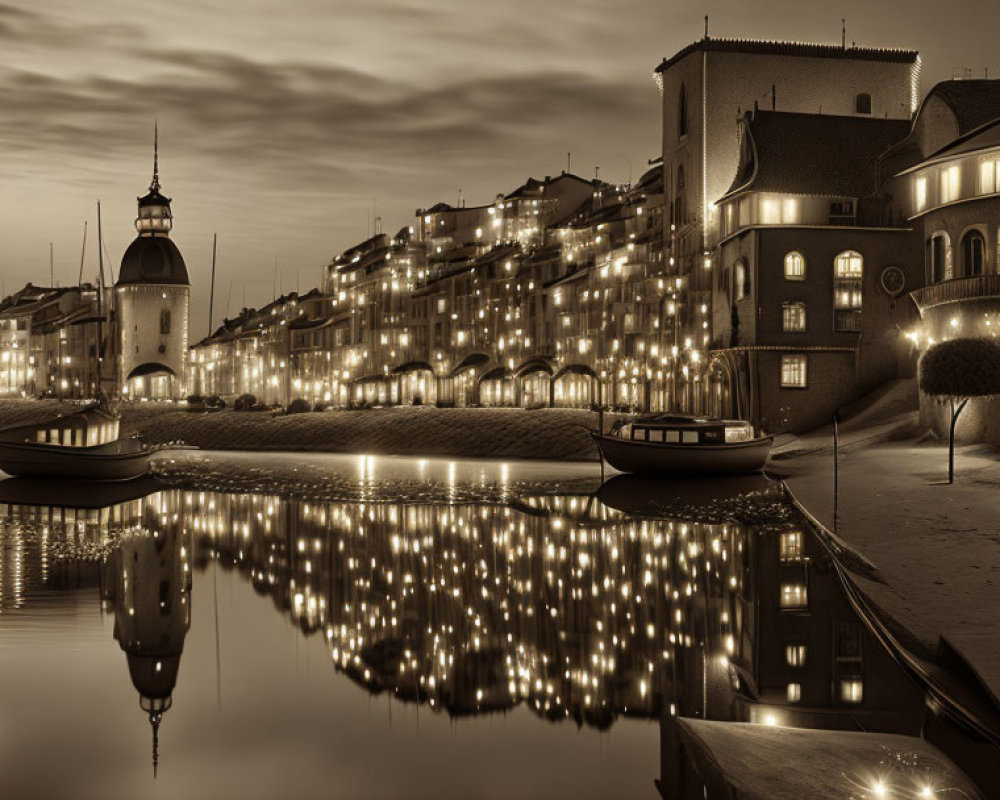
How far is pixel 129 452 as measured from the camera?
53.9m

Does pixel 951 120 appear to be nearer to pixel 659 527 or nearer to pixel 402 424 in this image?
pixel 659 527

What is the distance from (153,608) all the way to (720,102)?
187ft

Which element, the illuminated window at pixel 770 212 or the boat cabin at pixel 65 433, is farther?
the illuminated window at pixel 770 212

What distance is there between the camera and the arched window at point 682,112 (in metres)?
74.1

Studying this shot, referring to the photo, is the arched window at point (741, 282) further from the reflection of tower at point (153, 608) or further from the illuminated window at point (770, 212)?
the reflection of tower at point (153, 608)

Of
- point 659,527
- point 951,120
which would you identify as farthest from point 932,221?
point 659,527

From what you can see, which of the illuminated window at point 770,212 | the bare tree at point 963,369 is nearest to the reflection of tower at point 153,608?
the bare tree at point 963,369

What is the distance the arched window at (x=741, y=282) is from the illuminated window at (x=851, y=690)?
150 feet

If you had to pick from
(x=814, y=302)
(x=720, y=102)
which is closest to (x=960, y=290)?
(x=814, y=302)

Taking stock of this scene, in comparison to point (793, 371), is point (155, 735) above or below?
below

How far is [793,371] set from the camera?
59719mm

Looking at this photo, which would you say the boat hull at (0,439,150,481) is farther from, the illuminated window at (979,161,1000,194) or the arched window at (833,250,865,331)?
the illuminated window at (979,161,1000,194)

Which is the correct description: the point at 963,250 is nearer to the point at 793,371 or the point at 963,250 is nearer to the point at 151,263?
the point at 793,371

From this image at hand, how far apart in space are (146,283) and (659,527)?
127m
